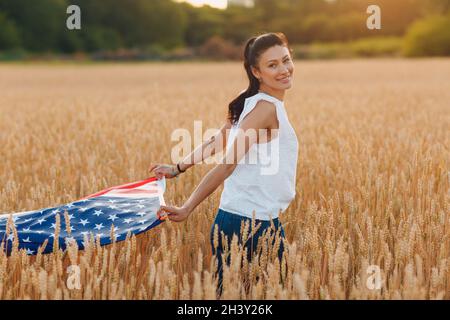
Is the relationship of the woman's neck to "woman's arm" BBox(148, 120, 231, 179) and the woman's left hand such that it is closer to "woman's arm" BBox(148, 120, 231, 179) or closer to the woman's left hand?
"woman's arm" BBox(148, 120, 231, 179)

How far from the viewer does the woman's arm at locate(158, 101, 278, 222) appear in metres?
2.42

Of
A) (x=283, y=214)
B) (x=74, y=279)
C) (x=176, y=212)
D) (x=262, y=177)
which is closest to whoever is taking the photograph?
(x=74, y=279)

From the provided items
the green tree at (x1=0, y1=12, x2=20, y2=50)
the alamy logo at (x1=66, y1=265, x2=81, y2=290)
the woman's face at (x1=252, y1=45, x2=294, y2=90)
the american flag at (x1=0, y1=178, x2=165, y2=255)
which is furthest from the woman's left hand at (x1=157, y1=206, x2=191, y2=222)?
the green tree at (x1=0, y1=12, x2=20, y2=50)

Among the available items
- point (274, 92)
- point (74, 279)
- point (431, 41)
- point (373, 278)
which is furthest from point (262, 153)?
point (431, 41)

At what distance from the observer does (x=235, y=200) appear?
2.55 m

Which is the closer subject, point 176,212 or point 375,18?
point 176,212

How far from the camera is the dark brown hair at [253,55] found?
2.58m

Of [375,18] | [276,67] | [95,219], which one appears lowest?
[95,219]

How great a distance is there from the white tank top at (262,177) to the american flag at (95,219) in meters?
0.34

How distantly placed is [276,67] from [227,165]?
47 centimetres

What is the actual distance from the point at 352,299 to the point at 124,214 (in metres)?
1.08

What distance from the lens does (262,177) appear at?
8.32ft

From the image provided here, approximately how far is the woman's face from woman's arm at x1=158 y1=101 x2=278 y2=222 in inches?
5.4

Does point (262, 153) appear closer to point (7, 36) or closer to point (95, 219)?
point (95, 219)
